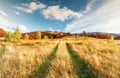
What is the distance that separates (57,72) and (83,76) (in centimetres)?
184

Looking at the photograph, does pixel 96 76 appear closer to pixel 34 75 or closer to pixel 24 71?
pixel 34 75

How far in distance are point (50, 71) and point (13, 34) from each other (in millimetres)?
42677

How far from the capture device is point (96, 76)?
9859mm

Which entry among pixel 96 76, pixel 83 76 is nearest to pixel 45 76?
pixel 83 76

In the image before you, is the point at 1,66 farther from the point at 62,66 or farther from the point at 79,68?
the point at 79,68

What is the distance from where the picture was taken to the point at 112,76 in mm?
9781

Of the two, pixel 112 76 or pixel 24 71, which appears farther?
pixel 24 71

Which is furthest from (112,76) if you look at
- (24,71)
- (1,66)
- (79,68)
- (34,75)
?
(1,66)

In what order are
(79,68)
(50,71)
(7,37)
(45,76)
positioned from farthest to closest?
(7,37), (79,68), (50,71), (45,76)

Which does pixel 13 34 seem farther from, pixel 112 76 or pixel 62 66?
pixel 112 76

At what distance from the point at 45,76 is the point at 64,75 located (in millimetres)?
1259

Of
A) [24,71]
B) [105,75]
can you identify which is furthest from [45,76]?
[105,75]

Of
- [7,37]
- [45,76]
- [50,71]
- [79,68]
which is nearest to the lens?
[45,76]

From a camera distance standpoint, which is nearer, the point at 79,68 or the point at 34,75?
the point at 34,75
